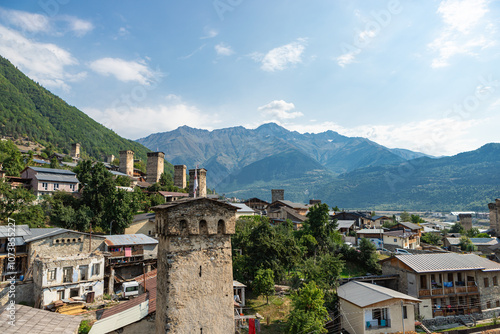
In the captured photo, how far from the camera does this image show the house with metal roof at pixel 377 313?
25.8 metres

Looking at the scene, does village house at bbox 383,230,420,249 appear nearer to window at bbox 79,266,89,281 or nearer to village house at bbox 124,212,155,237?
village house at bbox 124,212,155,237

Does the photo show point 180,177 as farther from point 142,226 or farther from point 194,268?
point 194,268

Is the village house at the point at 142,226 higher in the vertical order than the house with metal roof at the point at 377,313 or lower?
higher

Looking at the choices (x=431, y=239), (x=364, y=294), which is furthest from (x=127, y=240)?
(x=431, y=239)

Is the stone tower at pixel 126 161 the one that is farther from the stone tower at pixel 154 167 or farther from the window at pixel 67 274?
the window at pixel 67 274

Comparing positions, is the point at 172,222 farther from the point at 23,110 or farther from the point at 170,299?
the point at 23,110

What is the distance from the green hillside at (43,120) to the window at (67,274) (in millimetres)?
120503

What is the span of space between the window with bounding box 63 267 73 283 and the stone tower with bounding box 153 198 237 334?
24.2 m

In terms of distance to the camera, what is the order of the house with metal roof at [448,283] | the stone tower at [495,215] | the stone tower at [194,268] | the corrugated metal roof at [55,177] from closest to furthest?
the stone tower at [194,268]
the house with metal roof at [448,283]
the corrugated metal roof at [55,177]
the stone tower at [495,215]

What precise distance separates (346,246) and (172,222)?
40416 millimetres

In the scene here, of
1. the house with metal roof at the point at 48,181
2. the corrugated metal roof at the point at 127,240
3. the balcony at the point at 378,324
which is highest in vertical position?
the house with metal roof at the point at 48,181

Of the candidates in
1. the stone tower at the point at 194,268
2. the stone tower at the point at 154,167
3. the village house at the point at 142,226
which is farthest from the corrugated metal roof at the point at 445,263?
the stone tower at the point at 154,167

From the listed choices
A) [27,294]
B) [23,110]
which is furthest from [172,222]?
[23,110]

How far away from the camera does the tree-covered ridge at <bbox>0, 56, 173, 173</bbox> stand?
139 metres
